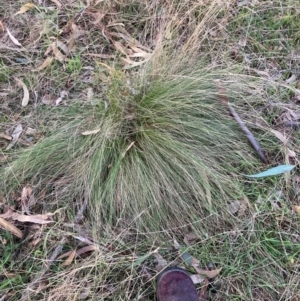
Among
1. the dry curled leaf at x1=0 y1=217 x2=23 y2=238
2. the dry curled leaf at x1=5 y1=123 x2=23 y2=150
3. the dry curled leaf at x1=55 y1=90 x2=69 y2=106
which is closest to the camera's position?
the dry curled leaf at x1=0 y1=217 x2=23 y2=238

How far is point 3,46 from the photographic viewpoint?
2303 millimetres

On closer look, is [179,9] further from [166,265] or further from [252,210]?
[166,265]

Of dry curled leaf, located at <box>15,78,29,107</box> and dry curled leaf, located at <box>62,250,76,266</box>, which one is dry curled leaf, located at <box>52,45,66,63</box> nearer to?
dry curled leaf, located at <box>15,78,29,107</box>

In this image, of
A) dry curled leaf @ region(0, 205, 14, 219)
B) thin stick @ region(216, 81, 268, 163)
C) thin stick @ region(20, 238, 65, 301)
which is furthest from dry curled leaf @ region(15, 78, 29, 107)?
thin stick @ region(216, 81, 268, 163)

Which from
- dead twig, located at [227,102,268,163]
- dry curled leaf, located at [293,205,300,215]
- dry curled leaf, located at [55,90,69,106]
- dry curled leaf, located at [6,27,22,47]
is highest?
dry curled leaf, located at [6,27,22,47]

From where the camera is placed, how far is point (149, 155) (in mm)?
1915

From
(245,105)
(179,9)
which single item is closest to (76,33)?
(179,9)

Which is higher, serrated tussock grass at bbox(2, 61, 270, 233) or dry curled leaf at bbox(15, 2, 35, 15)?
dry curled leaf at bbox(15, 2, 35, 15)

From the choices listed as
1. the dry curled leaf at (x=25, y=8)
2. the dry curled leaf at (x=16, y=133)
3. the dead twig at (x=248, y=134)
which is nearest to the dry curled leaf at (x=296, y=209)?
the dead twig at (x=248, y=134)

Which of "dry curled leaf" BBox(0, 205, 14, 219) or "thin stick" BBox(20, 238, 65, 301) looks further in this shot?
"dry curled leaf" BBox(0, 205, 14, 219)

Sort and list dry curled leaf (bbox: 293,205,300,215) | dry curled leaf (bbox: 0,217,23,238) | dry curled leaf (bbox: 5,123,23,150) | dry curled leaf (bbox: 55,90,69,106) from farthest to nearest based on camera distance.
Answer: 1. dry curled leaf (bbox: 55,90,69,106)
2. dry curled leaf (bbox: 5,123,23,150)
3. dry curled leaf (bbox: 293,205,300,215)
4. dry curled leaf (bbox: 0,217,23,238)

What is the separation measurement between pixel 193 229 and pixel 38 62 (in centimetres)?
119

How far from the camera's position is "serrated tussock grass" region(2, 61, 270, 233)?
1870 millimetres

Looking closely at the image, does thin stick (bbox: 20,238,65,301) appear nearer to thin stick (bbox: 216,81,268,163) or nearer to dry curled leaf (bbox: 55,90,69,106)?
dry curled leaf (bbox: 55,90,69,106)
